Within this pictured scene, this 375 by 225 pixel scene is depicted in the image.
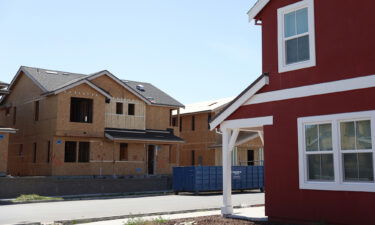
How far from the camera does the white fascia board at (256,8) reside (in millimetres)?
12920

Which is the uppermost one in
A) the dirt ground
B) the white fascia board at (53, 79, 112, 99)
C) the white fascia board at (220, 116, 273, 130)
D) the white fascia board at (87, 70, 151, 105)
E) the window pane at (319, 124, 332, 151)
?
the white fascia board at (87, 70, 151, 105)

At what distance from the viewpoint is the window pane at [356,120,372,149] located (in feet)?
33.3

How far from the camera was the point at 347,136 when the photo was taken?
10594 mm

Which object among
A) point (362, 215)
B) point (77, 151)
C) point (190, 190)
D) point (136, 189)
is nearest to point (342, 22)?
point (362, 215)

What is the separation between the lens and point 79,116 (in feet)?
117

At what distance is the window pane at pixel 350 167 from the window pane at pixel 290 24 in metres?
3.89

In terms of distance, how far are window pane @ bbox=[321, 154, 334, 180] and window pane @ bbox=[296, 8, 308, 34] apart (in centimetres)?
358

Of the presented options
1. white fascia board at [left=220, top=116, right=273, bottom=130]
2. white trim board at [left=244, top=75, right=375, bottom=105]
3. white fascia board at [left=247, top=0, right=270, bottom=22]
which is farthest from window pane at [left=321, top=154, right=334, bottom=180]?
white fascia board at [left=247, top=0, right=270, bottom=22]

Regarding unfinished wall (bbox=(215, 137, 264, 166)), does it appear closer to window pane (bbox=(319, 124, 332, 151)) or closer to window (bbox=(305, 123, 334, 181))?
window (bbox=(305, 123, 334, 181))

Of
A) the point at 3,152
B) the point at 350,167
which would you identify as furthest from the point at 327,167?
the point at 3,152

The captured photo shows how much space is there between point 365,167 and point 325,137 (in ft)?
4.13

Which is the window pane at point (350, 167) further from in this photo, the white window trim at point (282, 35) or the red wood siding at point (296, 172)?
the white window trim at point (282, 35)

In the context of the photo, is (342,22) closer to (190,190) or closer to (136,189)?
(190,190)

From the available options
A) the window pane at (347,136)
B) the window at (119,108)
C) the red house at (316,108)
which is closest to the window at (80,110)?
the window at (119,108)
